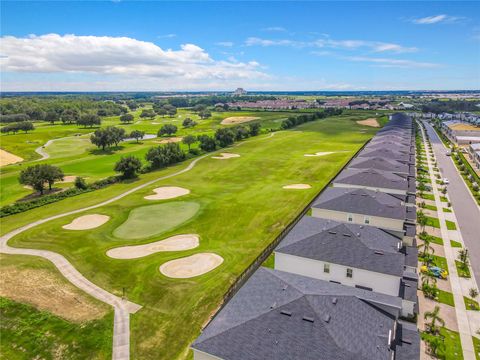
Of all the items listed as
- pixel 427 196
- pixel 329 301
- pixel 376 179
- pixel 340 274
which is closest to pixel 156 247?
pixel 340 274

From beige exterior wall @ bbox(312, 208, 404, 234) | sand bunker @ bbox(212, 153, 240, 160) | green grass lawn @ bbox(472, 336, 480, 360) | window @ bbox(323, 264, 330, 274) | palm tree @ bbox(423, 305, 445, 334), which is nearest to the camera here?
green grass lawn @ bbox(472, 336, 480, 360)

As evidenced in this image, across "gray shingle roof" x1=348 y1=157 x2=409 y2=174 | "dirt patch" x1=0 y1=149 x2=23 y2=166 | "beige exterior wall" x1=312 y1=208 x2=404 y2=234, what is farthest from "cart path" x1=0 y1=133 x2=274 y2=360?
"dirt patch" x1=0 y1=149 x2=23 y2=166

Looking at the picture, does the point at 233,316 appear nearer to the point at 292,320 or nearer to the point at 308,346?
the point at 292,320

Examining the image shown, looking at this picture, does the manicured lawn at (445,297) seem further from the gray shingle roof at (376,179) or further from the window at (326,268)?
the gray shingle roof at (376,179)

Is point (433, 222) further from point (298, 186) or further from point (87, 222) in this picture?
point (87, 222)

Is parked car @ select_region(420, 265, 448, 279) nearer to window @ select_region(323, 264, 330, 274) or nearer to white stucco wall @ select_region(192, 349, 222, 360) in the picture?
window @ select_region(323, 264, 330, 274)

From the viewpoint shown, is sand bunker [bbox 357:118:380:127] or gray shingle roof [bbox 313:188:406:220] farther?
sand bunker [bbox 357:118:380:127]

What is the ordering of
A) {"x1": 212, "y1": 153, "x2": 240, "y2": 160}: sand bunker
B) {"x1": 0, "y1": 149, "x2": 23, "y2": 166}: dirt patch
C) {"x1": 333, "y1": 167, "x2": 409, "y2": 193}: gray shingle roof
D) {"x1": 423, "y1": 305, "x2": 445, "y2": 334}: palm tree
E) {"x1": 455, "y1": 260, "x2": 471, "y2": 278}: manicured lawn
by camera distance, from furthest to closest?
{"x1": 212, "y1": 153, "x2": 240, "y2": 160}: sand bunker → {"x1": 0, "y1": 149, "x2": 23, "y2": 166}: dirt patch → {"x1": 333, "y1": 167, "x2": 409, "y2": 193}: gray shingle roof → {"x1": 455, "y1": 260, "x2": 471, "y2": 278}: manicured lawn → {"x1": 423, "y1": 305, "x2": 445, "y2": 334}: palm tree
